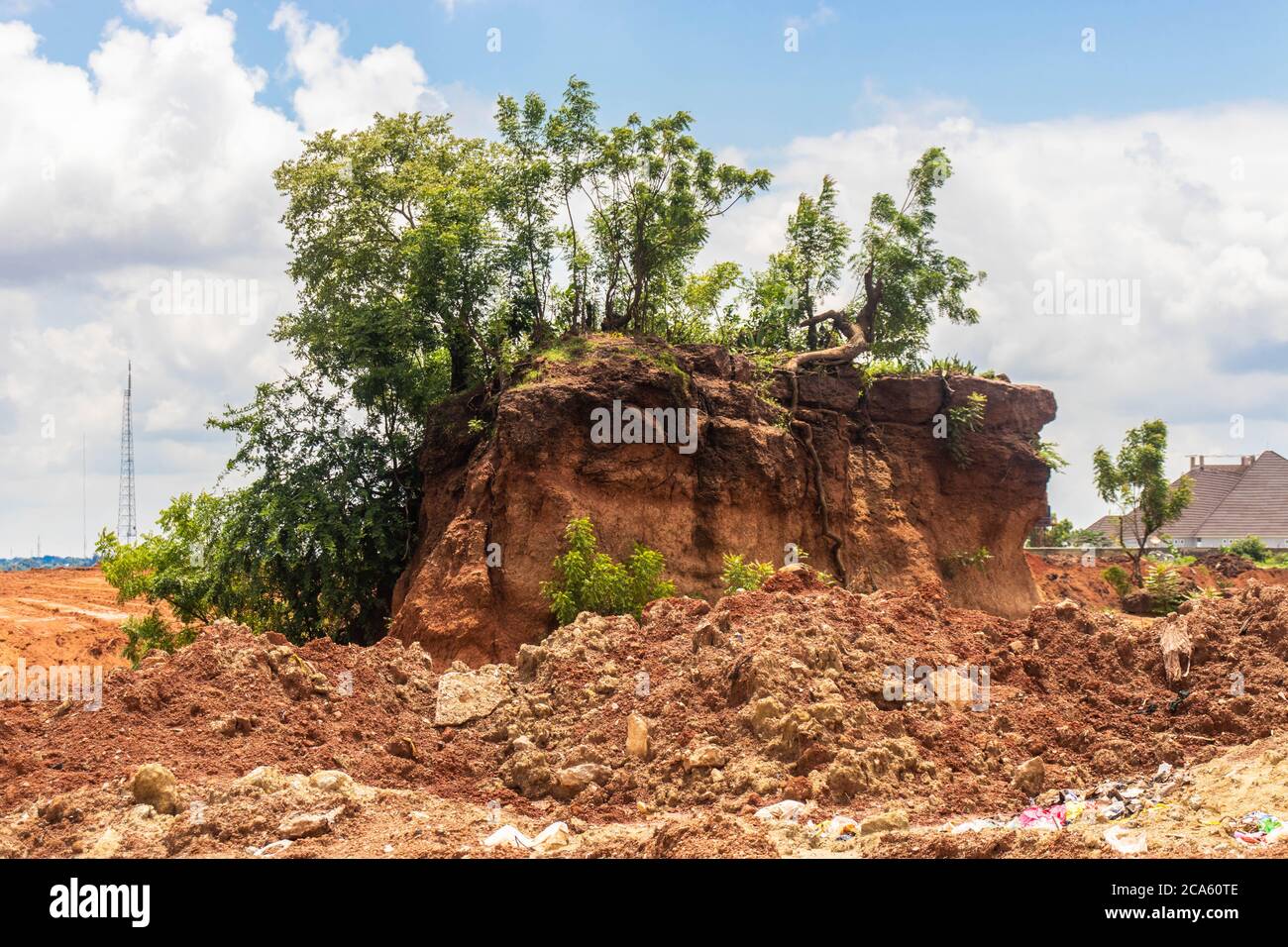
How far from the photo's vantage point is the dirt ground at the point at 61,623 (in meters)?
21.2

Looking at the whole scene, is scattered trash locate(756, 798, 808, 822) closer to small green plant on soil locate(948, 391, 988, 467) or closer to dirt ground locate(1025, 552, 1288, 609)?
small green plant on soil locate(948, 391, 988, 467)

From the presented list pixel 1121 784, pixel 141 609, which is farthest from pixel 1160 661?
pixel 141 609

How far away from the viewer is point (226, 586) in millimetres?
17594

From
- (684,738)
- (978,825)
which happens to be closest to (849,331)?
(684,738)

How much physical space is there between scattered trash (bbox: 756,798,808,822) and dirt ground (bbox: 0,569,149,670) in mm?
15156

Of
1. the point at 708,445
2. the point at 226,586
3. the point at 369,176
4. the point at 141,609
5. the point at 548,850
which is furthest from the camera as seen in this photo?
the point at 141,609

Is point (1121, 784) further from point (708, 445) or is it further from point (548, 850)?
point (708, 445)

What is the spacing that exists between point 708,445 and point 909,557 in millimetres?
4011

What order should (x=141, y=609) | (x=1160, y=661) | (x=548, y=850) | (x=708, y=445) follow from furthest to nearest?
(x=141, y=609) → (x=708, y=445) → (x=1160, y=661) → (x=548, y=850)

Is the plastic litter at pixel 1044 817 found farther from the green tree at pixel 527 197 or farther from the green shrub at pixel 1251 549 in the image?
the green shrub at pixel 1251 549

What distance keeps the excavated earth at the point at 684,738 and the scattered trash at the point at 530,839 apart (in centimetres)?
11

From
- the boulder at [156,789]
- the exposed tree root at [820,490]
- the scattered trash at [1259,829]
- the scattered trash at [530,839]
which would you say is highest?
the exposed tree root at [820,490]

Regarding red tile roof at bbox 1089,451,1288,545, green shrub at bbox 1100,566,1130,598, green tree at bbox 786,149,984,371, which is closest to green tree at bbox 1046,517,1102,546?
red tile roof at bbox 1089,451,1288,545

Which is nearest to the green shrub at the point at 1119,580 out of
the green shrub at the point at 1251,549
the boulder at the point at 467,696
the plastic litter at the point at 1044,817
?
the green shrub at the point at 1251,549
